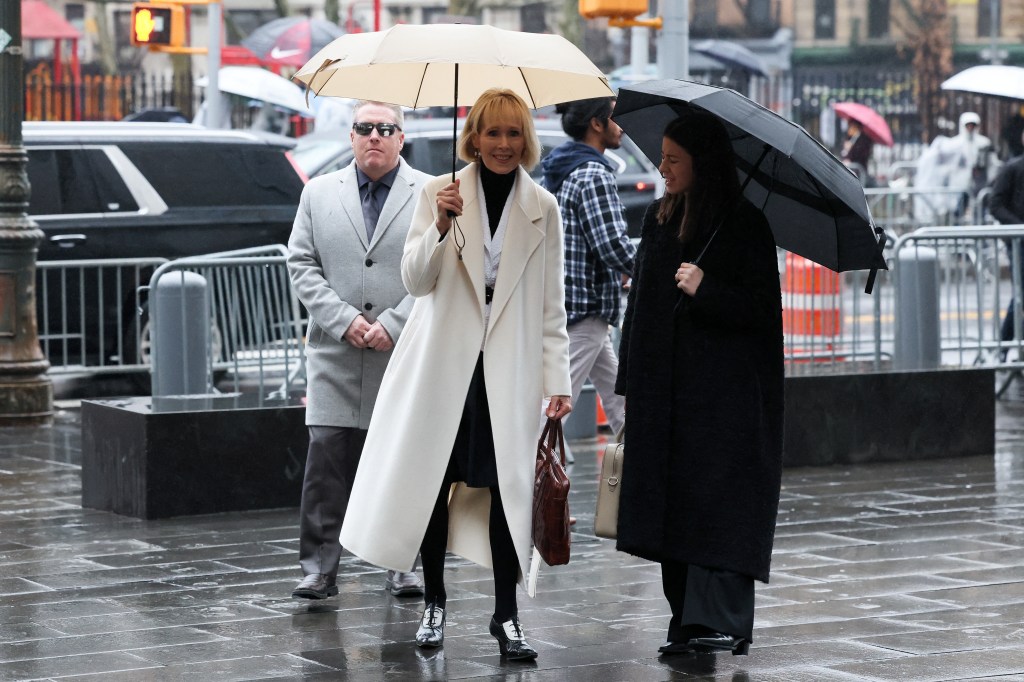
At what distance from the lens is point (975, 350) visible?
1355cm

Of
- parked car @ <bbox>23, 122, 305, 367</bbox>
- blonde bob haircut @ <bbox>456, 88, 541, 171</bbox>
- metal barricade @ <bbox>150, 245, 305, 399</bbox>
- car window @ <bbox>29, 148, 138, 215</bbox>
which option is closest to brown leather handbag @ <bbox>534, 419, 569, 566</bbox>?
blonde bob haircut @ <bbox>456, 88, 541, 171</bbox>

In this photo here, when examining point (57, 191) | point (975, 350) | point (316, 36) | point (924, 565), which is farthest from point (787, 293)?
point (316, 36)

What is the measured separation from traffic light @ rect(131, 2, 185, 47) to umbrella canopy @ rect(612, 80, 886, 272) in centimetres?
1280

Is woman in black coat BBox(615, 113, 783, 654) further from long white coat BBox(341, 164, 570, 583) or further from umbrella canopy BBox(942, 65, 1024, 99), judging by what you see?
umbrella canopy BBox(942, 65, 1024, 99)

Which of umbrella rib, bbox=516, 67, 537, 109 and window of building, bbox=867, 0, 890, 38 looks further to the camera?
window of building, bbox=867, 0, 890, 38

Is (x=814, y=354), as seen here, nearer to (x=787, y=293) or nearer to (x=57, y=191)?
(x=787, y=293)

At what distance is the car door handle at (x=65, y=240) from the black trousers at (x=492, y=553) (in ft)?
26.3

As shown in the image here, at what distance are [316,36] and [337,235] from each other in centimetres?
2722

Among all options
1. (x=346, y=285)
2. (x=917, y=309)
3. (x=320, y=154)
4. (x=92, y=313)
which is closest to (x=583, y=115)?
(x=346, y=285)

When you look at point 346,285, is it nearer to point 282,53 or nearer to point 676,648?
point 676,648

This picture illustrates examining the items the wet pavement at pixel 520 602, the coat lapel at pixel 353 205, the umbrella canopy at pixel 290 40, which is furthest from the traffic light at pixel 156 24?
the umbrella canopy at pixel 290 40

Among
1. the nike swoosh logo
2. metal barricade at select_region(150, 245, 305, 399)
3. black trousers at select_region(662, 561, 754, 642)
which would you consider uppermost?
the nike swoosh logo

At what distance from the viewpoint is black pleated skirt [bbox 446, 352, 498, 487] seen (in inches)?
244

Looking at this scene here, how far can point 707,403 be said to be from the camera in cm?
607
